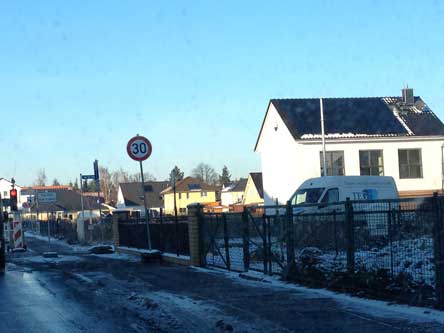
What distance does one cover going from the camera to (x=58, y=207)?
10375cm

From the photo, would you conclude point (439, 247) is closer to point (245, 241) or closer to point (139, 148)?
point (245, 241)

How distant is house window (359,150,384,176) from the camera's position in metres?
44.4

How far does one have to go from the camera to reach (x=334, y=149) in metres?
43.9

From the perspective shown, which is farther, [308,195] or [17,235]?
[17,235]

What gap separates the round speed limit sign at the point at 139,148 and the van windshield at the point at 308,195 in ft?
25.8

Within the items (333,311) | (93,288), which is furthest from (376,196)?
(333,311)

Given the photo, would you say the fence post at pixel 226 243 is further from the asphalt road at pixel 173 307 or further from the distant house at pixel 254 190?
the distant house at pixel 254 190

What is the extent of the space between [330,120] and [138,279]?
107 ft

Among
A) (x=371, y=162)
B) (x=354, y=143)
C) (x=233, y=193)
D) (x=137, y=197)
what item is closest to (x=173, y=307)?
(x=354, y=143)

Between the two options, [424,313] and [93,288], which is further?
[93,288]

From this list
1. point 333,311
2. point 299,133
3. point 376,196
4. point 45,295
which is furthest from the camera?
point 299,133

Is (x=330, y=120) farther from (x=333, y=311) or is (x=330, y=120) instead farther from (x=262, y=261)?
(x=333, y=311)

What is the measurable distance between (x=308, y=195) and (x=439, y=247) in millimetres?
15846

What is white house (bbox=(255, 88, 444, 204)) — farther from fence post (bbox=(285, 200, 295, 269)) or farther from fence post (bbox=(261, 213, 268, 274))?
fence post (bbox=(285, 200, 295, 269))
